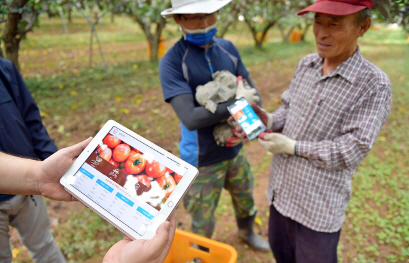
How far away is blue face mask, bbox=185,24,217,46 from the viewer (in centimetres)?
185

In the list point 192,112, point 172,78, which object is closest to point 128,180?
point 192,112

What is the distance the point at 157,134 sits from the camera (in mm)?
4488

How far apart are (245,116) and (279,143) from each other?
30 cm

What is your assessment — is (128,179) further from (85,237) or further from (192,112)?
(85,237)

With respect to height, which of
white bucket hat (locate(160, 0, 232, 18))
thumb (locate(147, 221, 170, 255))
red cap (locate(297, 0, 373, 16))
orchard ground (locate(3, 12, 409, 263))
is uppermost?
white bucket hat (locate(160, 0, 232, 18))

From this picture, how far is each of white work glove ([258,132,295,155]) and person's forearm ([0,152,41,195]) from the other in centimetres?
137

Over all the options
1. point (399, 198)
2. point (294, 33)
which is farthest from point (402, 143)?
point (294, 33)

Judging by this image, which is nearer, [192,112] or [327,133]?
[327,133]

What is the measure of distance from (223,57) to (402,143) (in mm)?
4146

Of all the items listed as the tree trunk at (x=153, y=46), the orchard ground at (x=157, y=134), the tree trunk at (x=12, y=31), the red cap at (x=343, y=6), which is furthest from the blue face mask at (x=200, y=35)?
the tree trunk at (x=153, y=46)

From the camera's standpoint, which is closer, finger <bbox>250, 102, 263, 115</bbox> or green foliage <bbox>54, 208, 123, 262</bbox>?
finger <bbox>250, 102, 263, 115</bbox>

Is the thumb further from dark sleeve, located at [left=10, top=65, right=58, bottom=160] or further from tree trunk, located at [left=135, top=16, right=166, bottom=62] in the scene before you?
tree trunk, located at [left=135, top=16, right=166, bottom=62]

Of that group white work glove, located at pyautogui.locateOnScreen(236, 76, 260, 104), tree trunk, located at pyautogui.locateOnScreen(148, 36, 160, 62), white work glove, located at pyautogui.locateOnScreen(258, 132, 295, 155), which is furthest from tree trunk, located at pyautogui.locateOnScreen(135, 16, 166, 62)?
white work glove, located at pyautogui.locateOnScreen(258, 132, 295, 155)

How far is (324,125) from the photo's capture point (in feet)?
5.07
